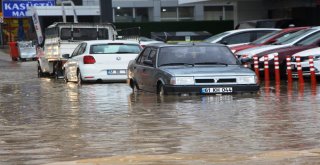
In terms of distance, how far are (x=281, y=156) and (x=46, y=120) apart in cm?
526

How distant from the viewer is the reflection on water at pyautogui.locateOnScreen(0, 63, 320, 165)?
30.4 ft

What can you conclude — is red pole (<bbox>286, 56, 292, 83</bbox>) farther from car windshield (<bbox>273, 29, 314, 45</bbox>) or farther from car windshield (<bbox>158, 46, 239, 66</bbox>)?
car windshield (<bbox>158, 46, 239, 66</bbox>)

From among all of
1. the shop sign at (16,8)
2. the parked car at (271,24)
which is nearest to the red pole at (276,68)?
the parked car at (271,24)

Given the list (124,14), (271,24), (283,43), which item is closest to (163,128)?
(283,43)

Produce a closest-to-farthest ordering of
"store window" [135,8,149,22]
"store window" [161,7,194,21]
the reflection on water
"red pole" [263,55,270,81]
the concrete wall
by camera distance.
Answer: the reflection on water → "red pole" [263,55,270,81] → the concrete wall → "store window" [135,8,149,22] → "store window" [161,7,194,21]

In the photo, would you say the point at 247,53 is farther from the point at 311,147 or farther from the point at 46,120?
the point at 311,147

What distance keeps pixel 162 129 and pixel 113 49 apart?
11.5 m

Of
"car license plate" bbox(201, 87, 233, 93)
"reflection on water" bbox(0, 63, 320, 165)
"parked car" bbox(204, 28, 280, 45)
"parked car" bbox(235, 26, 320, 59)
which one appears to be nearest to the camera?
"reflection on water" bbox(0, 63, 320, 165)

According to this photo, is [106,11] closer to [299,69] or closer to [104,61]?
[104,61]

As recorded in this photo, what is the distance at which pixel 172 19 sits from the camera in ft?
218

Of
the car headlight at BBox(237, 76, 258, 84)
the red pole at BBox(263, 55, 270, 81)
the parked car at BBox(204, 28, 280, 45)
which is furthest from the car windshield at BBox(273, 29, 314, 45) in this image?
the car headlight at BBox(237, 76, 258, 84)

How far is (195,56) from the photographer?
56.0 feet

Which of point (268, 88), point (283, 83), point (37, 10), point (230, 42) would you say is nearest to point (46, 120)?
point (268, 88)

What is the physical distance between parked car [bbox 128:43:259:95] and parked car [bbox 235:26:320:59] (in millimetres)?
5778
